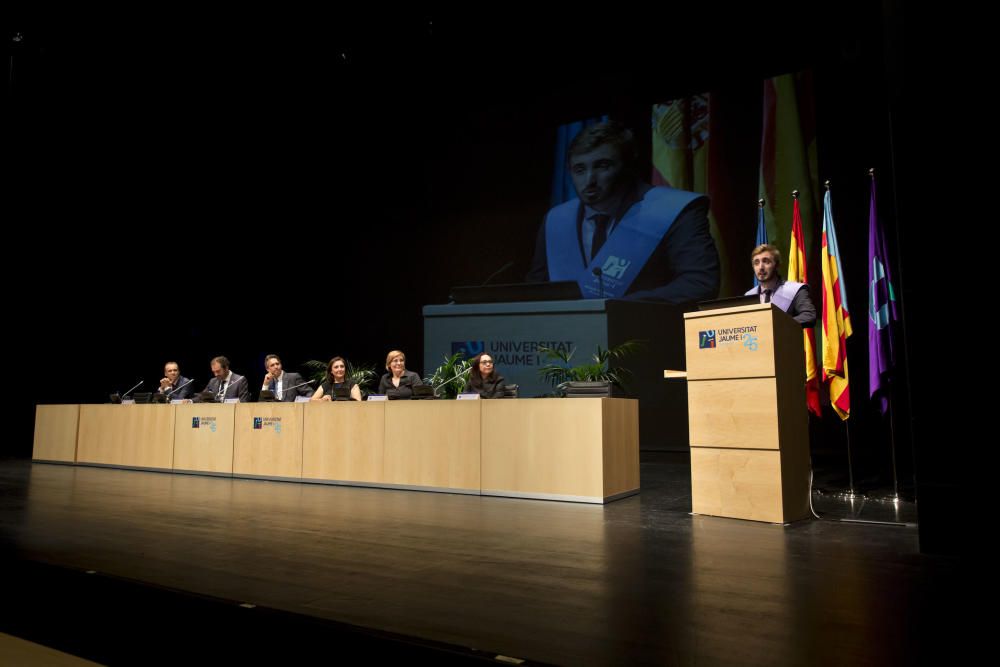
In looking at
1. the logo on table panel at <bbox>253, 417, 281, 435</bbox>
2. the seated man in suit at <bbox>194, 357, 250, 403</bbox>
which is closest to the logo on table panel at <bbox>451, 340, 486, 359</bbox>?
the logo on table panel at <bbox>253, 417, 281, 435</bbox>

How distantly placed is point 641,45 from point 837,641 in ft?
22.0

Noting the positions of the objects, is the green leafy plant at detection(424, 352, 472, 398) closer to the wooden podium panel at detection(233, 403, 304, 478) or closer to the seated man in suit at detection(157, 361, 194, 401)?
the wooden podium panel at detection(233, 403, 304, 478)

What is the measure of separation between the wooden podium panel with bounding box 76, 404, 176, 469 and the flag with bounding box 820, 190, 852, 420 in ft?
18.9

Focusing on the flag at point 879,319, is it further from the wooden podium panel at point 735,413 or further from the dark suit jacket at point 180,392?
the dark suit jacket at point 180,392

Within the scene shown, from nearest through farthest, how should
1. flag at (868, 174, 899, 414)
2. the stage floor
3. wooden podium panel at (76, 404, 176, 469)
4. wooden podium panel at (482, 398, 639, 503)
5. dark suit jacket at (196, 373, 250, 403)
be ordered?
the stage floor, wooden podium panel at (482, 398, 639, 503), flag at (868, 174, 899, 414), wooden podium panel at (76, 404, 176, 469), dark suit jacket at (196, 373, 250, 403)

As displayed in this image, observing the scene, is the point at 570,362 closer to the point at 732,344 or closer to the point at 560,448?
the point at 560,448

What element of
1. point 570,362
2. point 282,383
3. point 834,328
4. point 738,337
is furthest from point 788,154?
point 282,383

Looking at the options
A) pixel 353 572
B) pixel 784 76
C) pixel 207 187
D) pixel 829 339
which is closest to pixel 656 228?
pixel 784 76

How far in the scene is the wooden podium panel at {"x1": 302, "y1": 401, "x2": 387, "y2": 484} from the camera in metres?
4.95

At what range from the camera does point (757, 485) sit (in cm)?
317

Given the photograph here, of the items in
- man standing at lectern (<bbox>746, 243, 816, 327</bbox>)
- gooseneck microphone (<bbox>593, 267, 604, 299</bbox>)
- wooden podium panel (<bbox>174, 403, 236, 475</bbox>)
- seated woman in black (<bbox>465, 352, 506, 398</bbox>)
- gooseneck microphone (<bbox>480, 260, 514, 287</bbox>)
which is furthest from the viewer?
gooseneck microphone (<bbox>480, 260, 514, 287</bbox>)

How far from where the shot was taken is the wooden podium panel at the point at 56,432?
720 centimetres

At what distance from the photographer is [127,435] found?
6645 millimetres

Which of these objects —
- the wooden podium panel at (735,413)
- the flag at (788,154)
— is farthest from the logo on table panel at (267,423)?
the flag at (788,154)
